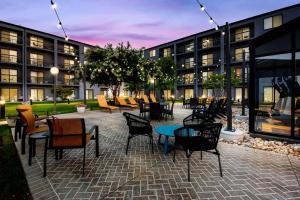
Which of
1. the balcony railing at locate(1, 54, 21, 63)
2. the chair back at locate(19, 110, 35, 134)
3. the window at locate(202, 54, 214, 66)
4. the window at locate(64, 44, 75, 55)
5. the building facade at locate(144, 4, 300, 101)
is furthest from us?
the window at locate(64, 44, 75, 55)

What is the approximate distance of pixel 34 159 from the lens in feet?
13.3

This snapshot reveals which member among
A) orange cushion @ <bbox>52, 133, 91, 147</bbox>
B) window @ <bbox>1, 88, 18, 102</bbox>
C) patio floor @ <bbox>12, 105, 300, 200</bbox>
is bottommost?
patio floor @ <bbox>12, 105, 300, 200</bbox>

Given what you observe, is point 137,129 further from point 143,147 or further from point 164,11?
point 164,11

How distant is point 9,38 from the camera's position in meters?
26.8

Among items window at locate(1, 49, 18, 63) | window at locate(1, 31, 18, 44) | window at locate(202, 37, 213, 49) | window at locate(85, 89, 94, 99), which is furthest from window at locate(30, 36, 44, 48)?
window at locate(202, 37, 213, 49)

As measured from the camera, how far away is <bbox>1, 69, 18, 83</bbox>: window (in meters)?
26.3

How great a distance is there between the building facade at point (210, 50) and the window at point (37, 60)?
20.0 meters

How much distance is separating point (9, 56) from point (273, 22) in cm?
3569

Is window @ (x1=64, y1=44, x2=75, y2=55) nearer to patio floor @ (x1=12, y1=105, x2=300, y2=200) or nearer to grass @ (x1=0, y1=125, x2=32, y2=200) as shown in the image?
grass @ (x1=0, y1=125, x2=32, y2=200)

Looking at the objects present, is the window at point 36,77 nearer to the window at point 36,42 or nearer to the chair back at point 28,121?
the window at point 36,42

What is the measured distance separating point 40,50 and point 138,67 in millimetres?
22364

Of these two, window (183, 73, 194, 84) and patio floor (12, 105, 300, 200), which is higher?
window (183, 73, 194, 84)

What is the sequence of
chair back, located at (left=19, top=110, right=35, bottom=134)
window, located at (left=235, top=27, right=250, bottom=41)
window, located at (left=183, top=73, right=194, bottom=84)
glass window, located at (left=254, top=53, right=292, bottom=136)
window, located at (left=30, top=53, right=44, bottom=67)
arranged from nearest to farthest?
chair back, located at (left=19, top=110, right=35, bottom=134) < glass window, located at (left=254, top=53, right=292, bottom=136) < window, located at (left=235, top=27, right=250, bottom=41) < window, located at (left=30, top=53, right=44, bottom=67) < window, located at (left=183, top=73, right=194, bottom=84)

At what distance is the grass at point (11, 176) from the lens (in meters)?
2.68
